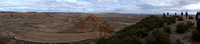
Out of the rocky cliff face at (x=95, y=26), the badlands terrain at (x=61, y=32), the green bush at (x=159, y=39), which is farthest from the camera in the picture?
the rocky cliff face at (x=95, y=26)

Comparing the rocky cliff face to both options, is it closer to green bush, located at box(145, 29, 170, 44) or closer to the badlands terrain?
the badlands terrain

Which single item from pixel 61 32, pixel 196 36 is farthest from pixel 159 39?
pixel 61 32

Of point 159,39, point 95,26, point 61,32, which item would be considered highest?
point 159,39

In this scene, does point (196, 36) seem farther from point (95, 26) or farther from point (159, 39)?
point (95, 26)

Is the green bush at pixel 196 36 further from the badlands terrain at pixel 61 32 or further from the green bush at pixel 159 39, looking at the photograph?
the badlands terrain at pixel 61 32

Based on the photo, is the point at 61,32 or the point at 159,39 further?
→ the point at 61,32

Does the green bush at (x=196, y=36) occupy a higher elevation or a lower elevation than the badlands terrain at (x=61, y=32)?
higher

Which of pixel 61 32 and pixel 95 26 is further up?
pixel 95 26

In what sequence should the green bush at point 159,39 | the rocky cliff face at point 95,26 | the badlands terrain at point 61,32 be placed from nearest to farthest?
the green bush at point 159,39 → the badlands terrain at point 61,32 → the rocky cliff face at point 95,26

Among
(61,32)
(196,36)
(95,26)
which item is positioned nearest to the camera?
(196,36)

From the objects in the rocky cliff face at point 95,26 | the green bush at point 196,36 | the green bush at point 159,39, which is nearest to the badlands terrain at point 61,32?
the rocky cliff face at point 95,26

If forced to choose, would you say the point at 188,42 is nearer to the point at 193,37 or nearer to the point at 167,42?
the point at 193,37

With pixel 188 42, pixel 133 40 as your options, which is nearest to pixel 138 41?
pixel 133 40
